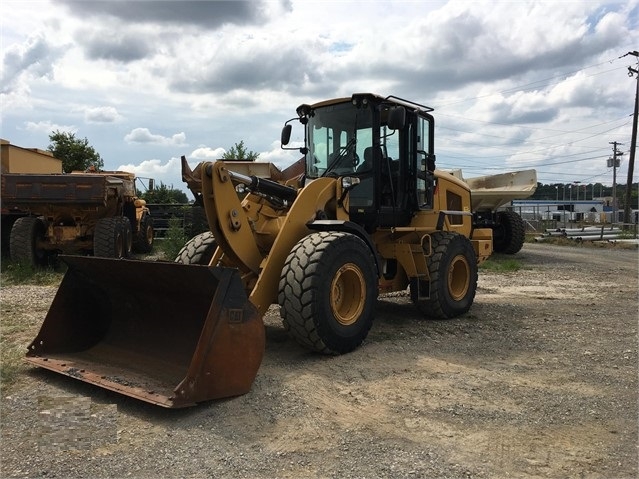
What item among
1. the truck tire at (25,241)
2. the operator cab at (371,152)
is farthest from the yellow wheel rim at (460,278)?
the truck tire at (25,241)

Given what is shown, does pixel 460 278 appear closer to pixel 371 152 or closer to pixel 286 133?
pixel 371 152

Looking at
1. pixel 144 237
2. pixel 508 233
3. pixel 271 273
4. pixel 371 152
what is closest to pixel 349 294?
pixel 271 273

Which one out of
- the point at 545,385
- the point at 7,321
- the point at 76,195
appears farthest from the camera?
the point at 76,195

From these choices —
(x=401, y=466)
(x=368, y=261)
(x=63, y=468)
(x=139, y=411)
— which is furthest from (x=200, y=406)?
(x=368, y=261)

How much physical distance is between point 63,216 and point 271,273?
8399mm

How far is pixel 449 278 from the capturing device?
770 cm

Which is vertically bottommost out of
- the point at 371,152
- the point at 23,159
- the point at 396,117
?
the point at 371,152

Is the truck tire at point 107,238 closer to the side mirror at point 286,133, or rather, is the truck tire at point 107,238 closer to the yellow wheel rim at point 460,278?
the side mirror at point 286,133

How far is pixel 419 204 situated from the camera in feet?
→ 25.1

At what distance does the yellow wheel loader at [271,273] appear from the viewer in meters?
4.40

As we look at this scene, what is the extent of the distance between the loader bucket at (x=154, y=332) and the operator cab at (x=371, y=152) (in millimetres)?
2349

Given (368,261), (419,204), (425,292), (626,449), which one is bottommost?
(626,449)

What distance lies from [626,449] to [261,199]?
163 inches

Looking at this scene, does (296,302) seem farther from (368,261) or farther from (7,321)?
(7,321)
